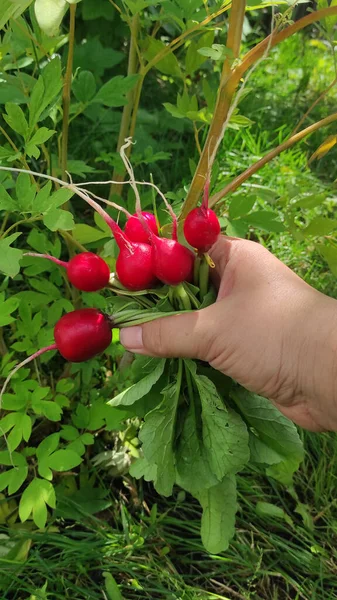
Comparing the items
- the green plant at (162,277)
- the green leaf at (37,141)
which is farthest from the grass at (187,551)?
the green leaf at (37,141)

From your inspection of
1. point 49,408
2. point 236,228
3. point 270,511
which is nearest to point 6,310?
point 49,408

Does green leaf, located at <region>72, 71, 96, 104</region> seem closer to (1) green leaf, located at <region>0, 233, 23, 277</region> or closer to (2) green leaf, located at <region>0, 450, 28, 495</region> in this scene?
(1) green leaf, located at <region>0, 233, 23, 277</region>

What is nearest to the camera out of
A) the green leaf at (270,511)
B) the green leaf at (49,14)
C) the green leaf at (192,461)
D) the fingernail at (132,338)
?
the green leaf at (49,14)

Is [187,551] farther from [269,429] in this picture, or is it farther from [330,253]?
[330,253]

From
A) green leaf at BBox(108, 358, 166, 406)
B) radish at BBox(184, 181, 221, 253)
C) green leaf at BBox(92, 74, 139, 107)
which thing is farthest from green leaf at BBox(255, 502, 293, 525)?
green leaf at BBox(92, 74, 139, 107)

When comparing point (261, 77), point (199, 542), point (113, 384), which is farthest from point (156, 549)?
point (261, 77)

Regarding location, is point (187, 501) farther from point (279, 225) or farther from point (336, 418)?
point (279, 225)

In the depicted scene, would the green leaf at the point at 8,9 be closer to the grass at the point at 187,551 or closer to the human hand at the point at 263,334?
the human hand at the point at 263,334
